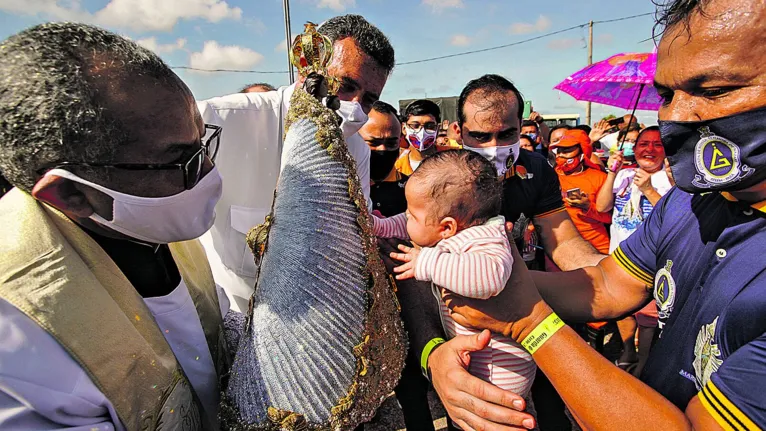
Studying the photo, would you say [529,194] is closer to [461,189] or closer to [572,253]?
[572,253]

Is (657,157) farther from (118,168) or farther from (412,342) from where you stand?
(118,168)

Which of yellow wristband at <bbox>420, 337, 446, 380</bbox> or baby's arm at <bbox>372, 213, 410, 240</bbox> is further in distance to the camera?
baby's arm at <bbox>372, 213, 410, 240</bbox>

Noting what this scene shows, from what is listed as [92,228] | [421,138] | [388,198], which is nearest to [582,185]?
[421,138]

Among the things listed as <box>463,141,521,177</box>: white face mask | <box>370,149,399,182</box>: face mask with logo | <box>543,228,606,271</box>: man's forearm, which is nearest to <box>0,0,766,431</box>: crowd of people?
<box>543,228,606,271</box>: man's forearm

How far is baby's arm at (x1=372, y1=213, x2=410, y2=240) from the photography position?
7.03 feet

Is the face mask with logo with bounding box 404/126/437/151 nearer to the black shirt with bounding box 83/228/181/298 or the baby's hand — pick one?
the baby's hand

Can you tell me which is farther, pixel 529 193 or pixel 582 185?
pixel 582 185

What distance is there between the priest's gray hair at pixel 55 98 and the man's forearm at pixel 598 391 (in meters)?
1.51

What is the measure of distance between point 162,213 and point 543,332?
1.34 metres

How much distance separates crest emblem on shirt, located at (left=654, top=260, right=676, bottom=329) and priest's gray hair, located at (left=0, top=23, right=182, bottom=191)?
1874mm

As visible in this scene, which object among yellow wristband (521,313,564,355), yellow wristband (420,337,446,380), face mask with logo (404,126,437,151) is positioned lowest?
yellow wristband (420,337,446,380)

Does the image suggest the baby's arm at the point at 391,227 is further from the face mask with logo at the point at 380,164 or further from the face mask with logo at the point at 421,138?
the face mask with logo at the point at 421,138

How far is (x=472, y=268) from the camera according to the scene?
1.58m

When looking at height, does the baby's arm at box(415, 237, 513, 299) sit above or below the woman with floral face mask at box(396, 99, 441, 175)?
below
